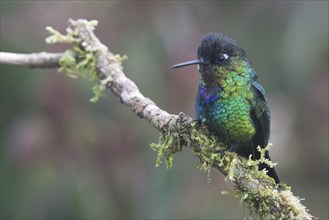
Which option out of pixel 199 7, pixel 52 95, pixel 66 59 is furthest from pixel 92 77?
pixel 199 7

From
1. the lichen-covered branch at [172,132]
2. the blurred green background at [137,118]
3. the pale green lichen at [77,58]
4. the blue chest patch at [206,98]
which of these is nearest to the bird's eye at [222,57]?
the blue chest patch at [206,98]

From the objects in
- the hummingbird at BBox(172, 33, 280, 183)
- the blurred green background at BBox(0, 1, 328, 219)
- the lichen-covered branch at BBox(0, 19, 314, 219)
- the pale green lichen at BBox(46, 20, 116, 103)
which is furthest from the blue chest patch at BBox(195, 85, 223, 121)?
the blurred green background at BBox(0, 1, 328, 219)

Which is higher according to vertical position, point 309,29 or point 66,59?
point 309,29

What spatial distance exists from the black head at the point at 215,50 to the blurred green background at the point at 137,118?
180 centimetres

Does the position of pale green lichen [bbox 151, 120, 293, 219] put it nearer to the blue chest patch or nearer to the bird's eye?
the blue chest patch

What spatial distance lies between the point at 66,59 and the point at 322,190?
133 inches

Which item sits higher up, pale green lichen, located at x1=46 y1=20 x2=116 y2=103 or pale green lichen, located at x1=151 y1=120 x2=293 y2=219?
pale green lichen, located at x1=46 y1=20 x2=116 y2=103

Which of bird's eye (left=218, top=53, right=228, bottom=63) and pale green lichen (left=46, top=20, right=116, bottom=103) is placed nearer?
bird's eye (left=218, top=53, right=228, bottom=63)

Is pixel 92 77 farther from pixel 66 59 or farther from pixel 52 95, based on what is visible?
pixel 52 95

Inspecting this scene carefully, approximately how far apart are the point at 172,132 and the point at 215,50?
648 millimetres

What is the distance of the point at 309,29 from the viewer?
230 inches

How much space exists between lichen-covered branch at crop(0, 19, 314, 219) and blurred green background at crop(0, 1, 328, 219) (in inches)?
56.1

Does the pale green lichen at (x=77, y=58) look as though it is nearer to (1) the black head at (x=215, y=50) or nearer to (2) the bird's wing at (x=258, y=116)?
(1) the black head at (x=215, y=50)

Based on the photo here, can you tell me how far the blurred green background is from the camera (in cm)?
→ 589
